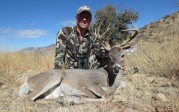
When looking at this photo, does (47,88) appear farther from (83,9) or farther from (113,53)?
(83,9)

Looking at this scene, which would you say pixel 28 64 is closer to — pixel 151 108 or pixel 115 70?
pixel 115 70

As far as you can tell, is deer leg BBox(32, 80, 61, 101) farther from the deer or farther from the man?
the man

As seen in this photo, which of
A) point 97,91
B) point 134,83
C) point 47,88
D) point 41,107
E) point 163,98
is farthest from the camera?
point 134,83

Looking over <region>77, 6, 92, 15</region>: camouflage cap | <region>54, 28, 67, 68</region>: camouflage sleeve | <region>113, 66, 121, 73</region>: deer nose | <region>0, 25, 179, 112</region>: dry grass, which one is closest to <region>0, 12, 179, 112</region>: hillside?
<region>0, 25, 179, 112</region>: dry grass

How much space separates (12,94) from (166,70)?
3.67 meters

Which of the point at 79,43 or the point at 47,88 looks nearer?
the point at 47,88

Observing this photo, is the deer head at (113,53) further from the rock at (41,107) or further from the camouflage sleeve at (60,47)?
the rock at (41,107)

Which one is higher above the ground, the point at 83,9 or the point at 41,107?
the point at 83,9

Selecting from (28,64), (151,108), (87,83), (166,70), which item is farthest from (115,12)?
(151,108)

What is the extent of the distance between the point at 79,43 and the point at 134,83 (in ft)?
5.32

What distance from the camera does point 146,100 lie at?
5.37 metres

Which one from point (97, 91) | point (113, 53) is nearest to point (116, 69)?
point (113, 53)

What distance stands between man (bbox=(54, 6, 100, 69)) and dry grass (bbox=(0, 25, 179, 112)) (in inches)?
43.2

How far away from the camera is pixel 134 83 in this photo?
22.9ft
